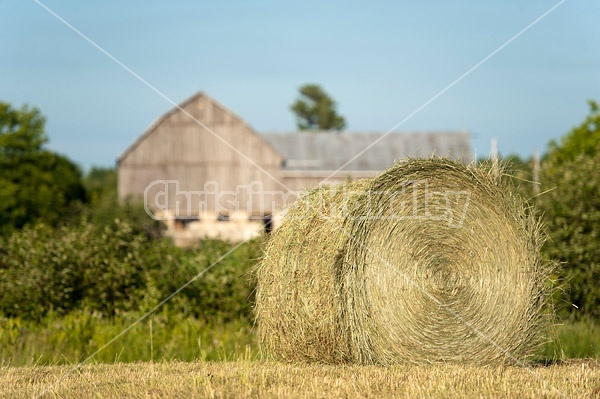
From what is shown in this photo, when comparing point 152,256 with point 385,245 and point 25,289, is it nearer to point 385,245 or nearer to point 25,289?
point 25,289

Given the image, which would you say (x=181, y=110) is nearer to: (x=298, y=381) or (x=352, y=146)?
(x=352, y=146)

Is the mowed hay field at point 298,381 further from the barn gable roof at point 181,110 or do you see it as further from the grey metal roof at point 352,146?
the grey metal roof at point 352,146

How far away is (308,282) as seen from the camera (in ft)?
29.6

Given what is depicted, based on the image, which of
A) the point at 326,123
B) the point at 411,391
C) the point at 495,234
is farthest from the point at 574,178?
the point at 326,123

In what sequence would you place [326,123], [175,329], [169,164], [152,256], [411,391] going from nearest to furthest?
[411,391] → [175,329] → [152,256] → [169,164] → [326,123]

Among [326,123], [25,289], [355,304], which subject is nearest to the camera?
[355,304]

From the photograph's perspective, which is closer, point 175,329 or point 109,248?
point 175,329

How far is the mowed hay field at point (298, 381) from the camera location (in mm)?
7336

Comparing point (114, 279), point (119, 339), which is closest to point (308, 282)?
point (119, 339)

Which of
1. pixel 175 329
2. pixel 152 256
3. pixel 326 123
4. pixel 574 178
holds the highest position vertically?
pixel 326 123

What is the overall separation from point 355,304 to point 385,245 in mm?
745

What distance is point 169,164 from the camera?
39.8 metres

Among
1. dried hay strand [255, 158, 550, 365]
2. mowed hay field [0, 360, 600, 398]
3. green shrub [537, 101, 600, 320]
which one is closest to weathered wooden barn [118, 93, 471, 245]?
green shrub [537, 101, 600, 320]

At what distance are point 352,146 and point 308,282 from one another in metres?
36.6
